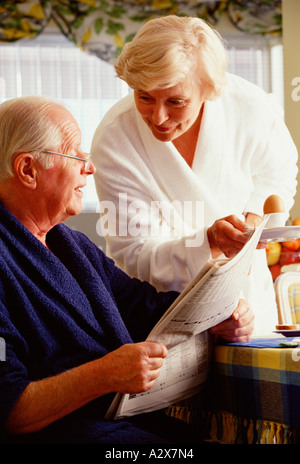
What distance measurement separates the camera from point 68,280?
1159 mm

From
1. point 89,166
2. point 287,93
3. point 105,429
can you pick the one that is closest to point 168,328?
point 105,429

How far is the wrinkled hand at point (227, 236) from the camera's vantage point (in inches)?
52.3

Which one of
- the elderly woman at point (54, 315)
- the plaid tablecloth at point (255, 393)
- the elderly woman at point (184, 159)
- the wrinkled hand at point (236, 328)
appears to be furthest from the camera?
the elderly woman at point (184, 159)

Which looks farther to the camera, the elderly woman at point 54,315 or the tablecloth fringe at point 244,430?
the tablecloth fringe at point 244,430

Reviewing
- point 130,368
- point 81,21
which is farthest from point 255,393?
point 81,21

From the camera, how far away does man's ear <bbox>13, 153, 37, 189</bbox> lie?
1.14m

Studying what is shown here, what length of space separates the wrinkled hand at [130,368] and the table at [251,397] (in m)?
0.26

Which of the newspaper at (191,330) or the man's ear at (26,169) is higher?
the man's ear at (26,169)

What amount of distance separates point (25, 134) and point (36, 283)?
10.8 inches

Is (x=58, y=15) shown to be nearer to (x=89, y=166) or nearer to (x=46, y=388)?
(x=89, y=166)

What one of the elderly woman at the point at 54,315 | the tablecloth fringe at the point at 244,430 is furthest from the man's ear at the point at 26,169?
the tablecloth fringe at the point at 244,430

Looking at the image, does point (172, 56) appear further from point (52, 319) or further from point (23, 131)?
point (52, 319)

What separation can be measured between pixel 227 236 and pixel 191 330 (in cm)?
30

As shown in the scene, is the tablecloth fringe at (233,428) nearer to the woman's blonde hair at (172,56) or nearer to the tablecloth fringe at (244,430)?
the tablecloth fringe at (244,430)
